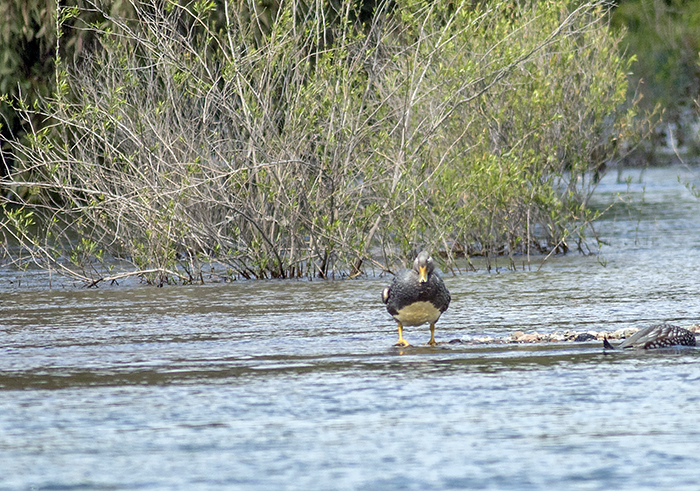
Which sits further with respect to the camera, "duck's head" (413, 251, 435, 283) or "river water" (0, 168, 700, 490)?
"duck's head" (413, 251, 435, 283)

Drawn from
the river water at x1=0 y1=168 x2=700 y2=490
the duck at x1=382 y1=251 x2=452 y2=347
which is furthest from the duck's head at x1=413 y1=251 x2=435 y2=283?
the river water at x1=0 y1=168 x2=700 y2=490

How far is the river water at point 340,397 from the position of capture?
537 cm

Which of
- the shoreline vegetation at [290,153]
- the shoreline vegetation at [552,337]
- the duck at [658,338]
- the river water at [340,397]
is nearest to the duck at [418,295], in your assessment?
the river water at [340,397]

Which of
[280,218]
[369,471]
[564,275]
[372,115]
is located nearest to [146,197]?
[280,218]

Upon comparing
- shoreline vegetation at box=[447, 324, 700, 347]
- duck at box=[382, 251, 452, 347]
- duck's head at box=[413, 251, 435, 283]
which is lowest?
shoreline vegetation at box=[447, 324, 700, 347]

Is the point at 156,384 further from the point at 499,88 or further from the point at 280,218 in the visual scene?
the point at 499,88

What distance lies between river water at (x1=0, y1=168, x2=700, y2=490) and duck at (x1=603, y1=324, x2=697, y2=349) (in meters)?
0.13

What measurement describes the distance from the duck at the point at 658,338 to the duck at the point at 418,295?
1.14 metres

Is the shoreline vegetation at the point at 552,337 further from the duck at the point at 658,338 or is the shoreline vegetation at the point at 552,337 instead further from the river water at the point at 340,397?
the duck at the point at 658,338

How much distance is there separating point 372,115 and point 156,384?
6048 mm

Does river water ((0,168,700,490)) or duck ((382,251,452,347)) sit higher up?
duck ((382,251,452,347))

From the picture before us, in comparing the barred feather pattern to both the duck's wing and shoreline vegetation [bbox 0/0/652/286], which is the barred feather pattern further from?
shoreline vegetation [bbox 0/0/652/286]

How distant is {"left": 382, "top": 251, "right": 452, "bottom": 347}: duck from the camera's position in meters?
8.50

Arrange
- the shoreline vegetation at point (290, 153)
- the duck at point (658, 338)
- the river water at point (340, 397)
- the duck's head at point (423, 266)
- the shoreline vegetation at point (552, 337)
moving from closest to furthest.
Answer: the river water at point (340, 397) → the duck at point (658, 338) → the duck's head at point (423, 266) → the shoreline vegetation at point (552, 337) → the shoreline vegetation at point (290, 153)
